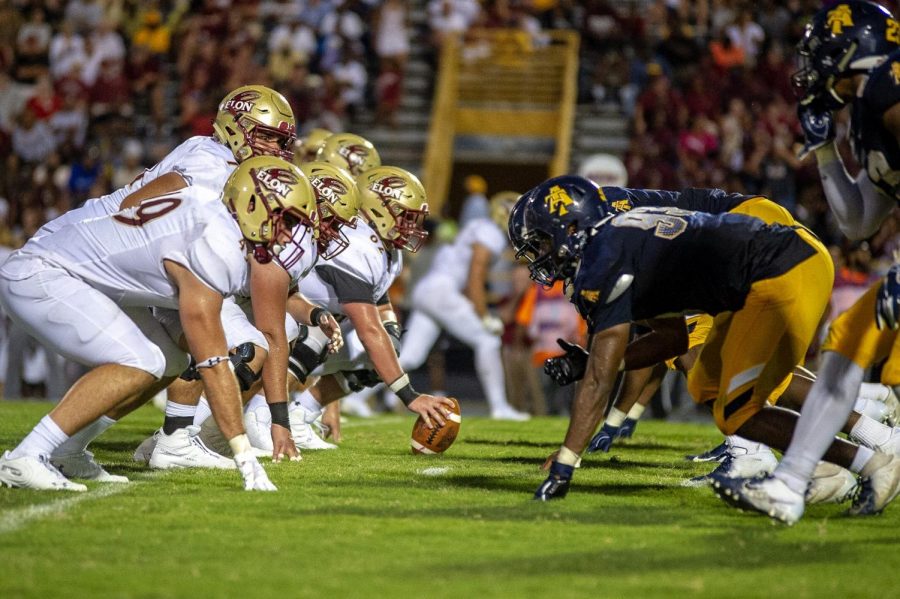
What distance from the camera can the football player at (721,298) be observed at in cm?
518

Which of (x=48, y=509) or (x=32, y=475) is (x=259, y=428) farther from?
(x=48, y=509)

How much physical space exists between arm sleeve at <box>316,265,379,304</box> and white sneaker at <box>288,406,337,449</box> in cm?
83

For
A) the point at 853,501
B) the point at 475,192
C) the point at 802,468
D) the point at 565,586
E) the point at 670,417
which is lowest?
the point at 670,417

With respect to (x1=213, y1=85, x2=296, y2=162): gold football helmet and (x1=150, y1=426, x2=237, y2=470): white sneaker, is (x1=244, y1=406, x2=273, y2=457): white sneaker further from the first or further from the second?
(x1=213, y1=85, x2=296, y2=162): gold football helmet

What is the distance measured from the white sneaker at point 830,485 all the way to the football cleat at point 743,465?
0.60 metres

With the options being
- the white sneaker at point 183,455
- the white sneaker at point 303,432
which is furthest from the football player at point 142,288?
the white sneaker at point 303,432

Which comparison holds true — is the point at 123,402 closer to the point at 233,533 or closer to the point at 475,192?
the point at 233,533

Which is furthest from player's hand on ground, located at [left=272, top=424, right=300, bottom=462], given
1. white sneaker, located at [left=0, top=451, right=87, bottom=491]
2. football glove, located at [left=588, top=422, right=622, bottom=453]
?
football glove, located at [left=588, top=422, right=622, bottom=453]

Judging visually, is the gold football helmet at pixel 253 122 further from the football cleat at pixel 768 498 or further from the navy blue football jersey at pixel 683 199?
the football cleat at pixel 768 498

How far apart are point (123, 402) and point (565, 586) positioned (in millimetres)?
2594

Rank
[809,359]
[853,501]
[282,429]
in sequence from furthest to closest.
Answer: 1. [809,359]
2. [282,429]
3. [853,501]

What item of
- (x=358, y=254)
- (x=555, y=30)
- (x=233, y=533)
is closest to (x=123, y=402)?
(x=233, y=533)

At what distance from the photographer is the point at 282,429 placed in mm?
7000

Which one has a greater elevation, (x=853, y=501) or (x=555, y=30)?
(x=853, y=501)
